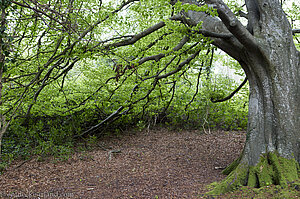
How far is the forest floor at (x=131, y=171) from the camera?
3.96m

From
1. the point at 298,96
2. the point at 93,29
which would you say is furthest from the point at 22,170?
the point at 298,96

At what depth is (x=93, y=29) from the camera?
4867mm

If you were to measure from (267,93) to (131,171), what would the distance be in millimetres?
3259

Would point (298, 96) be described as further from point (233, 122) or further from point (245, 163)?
point (233, 122)

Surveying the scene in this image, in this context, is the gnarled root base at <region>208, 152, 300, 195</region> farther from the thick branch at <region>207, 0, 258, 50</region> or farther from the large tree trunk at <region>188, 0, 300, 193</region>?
the thick branch at <region>207, 0, 258, 50</region>

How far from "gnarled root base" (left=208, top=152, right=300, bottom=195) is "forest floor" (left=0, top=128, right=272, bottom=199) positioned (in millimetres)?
444

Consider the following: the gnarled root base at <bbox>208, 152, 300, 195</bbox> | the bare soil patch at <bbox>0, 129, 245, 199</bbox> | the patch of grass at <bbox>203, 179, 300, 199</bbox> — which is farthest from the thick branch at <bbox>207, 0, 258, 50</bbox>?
the bare soil patch at <bbox>0, 129, 245, 199</bbox>

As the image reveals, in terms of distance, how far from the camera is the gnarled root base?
349 cm

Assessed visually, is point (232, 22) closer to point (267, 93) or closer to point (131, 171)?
point (267, 93)

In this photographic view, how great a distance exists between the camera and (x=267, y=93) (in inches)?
157

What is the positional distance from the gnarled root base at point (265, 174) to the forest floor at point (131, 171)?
1.46 ft

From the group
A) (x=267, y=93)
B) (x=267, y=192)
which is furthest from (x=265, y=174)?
(x=267, y=93)

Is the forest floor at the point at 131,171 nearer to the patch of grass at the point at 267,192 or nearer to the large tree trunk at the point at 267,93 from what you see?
the patch of grass at the point at 267,192

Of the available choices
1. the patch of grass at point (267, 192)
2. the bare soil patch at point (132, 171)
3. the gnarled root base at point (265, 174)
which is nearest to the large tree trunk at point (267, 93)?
the gnarled root base at point (265, 174)
